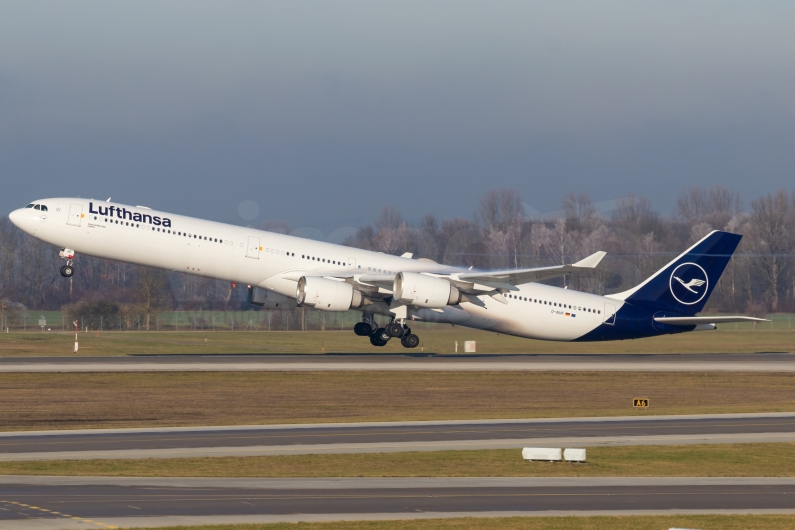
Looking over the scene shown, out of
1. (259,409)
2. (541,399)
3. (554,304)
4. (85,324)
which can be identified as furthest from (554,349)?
(85,324)

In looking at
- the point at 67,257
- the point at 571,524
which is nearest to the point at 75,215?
the point at 67,257

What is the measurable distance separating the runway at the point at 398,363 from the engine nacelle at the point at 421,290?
10.2 feet

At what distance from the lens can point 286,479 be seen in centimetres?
2059

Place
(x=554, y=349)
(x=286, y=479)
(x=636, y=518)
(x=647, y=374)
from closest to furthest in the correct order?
1. (x=636, y=518)
2. (x=286, y=479)
3. (x=647, y=374)
4. (x=554, y=349)

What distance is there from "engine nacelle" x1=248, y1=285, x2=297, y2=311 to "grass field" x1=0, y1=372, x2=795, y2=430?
27.7ft

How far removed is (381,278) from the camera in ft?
163

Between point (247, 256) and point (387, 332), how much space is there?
853 cm

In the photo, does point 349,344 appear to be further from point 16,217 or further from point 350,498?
point 350,498

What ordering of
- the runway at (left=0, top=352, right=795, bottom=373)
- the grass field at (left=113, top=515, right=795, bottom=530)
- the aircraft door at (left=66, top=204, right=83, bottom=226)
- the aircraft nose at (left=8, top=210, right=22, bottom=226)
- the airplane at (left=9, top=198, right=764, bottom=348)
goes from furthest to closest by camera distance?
the aircraft nose at (left=8, top=210, right=22, bottom=226)
the airplane at (left=9, top=198, right=764, bottom=348)
the aircraft door at (left=66, top=204, right=83, bottom=226)
the runway at (left=0, top=352, right=795, bottom=373)
the grass field at (left=113, top=515, right=795, bottom=530)

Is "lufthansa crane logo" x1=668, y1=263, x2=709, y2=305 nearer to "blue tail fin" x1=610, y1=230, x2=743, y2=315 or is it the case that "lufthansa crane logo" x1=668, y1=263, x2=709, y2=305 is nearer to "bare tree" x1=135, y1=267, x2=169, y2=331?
"blue tail fin" x1=610, y1=230, x2=743, y2=315

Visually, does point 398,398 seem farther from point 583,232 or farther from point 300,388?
point 583,232

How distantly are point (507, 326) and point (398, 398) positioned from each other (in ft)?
58.5

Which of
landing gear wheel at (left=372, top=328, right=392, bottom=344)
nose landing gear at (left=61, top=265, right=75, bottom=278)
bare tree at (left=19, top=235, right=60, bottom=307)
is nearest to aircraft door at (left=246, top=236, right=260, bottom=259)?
landing gear wheel at (left=372, top=328, right=392, bottom=344)

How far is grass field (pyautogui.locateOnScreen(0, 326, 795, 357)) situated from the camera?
5512cm
